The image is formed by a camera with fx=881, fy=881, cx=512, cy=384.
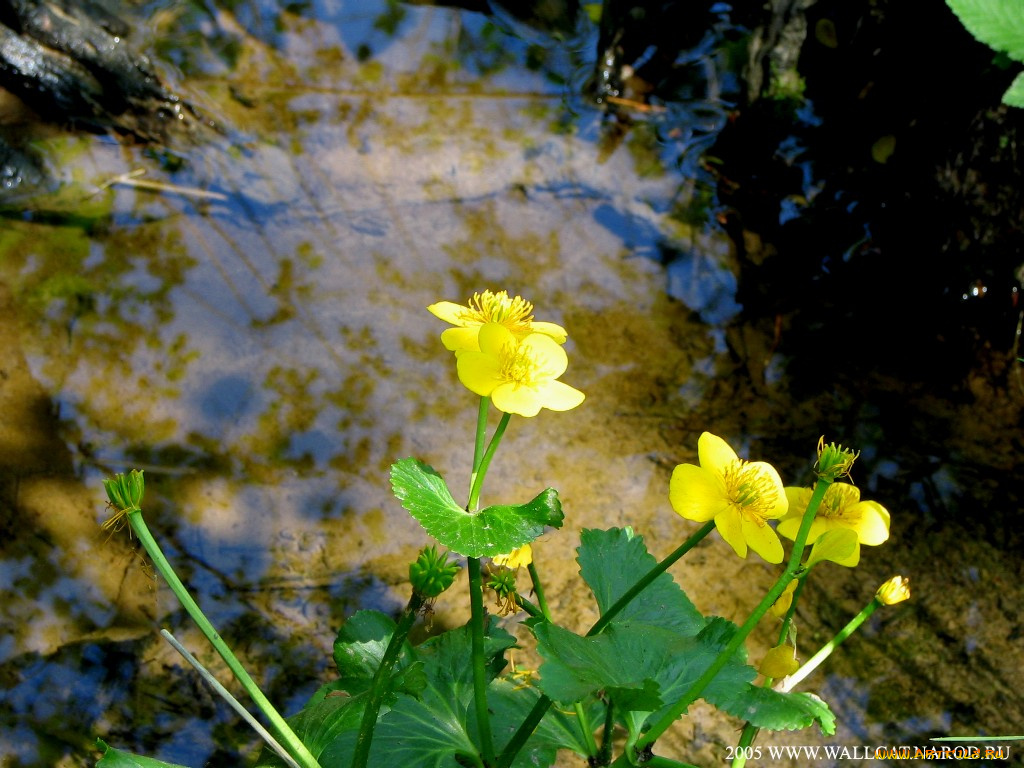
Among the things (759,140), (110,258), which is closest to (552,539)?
(110,258)

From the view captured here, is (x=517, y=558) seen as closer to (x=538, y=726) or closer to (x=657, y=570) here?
(x=538, y=726)

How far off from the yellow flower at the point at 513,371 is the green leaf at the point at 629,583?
0.37m

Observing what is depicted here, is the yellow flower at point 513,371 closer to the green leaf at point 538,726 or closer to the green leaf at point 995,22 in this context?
the green leaf at point 538,726

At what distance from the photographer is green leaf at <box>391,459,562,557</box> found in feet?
4.61

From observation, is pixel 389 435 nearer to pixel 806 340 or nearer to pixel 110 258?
pixel 110 258

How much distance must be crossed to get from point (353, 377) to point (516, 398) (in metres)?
1.60

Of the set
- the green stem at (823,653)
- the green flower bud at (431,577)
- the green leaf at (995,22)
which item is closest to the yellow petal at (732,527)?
the green stem at (823,653)

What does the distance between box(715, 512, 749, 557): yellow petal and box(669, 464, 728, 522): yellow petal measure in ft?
0.04

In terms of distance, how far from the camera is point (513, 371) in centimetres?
159

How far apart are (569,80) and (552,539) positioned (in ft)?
8.71

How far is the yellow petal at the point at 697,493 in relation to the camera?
4.99 feet

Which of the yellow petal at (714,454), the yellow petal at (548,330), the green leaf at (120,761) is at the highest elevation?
the yellow petal at (548,330)

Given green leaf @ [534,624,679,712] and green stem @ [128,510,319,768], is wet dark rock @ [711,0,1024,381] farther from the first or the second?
green stem @ [128,510,319,768]

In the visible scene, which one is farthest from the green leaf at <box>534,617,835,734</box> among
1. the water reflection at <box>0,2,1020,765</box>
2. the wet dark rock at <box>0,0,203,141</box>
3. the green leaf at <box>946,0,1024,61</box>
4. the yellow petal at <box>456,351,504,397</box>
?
the wet dark rock at <box>0,0,203,141</box>
